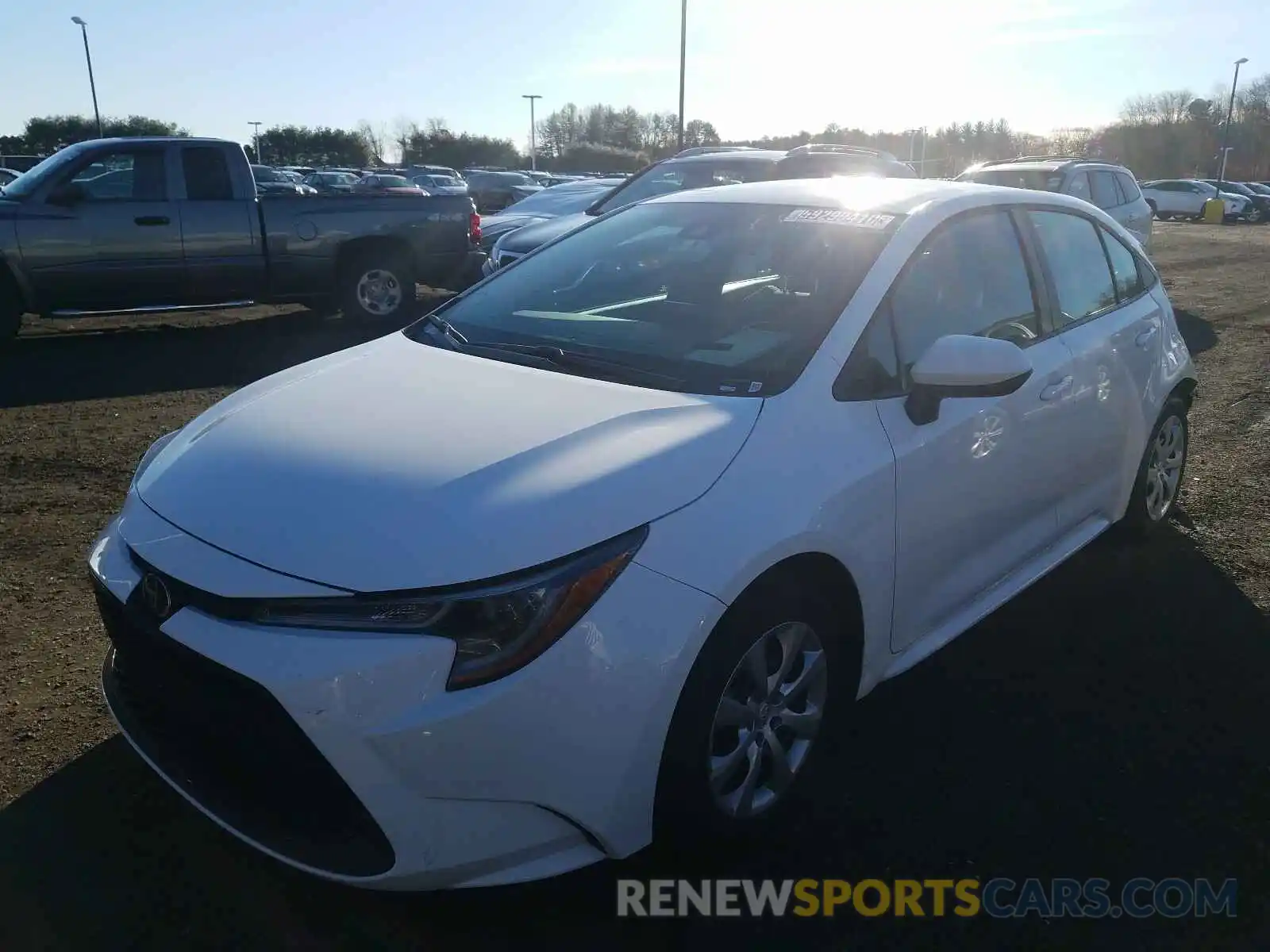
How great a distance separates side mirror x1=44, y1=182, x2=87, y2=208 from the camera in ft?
29.2

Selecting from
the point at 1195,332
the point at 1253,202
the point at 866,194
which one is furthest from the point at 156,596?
the point at 1253,202

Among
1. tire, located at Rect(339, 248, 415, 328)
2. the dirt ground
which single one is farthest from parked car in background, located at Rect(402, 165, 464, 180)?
the dirt ground

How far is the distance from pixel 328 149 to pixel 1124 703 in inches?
2971

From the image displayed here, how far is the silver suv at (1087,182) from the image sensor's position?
1131 cm

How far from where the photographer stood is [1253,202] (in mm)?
42406

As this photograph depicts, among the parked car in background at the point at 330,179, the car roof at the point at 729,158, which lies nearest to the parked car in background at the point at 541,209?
the car roof at the point at 729,158

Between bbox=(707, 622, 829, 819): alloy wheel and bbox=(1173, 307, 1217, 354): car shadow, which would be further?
bbox=(1173, 307, 1217, 354): car shadow

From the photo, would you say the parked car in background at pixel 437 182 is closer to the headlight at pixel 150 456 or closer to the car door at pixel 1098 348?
the car door at pixel 1098 348

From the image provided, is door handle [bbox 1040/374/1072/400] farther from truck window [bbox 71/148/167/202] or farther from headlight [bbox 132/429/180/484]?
truck window [bbox 71/148/167/202]

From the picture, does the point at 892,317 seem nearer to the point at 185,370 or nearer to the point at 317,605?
the point at 317,605

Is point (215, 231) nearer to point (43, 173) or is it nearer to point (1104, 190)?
point (43, 173)

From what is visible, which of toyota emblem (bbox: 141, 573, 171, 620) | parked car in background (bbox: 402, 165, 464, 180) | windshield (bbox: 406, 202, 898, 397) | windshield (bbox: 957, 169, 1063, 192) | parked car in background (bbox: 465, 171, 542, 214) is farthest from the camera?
parked car in background (bbox: 402, 165, 464, 180)

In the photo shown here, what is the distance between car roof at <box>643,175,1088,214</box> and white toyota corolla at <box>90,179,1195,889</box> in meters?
0.02

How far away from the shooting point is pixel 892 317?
2.99 metres
